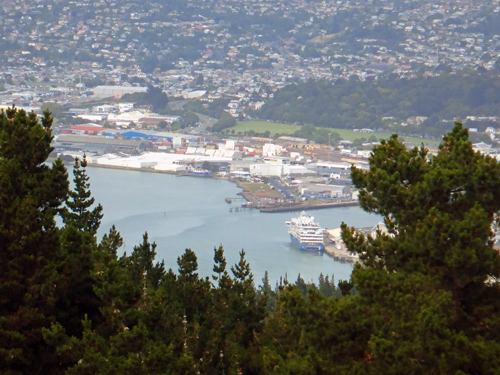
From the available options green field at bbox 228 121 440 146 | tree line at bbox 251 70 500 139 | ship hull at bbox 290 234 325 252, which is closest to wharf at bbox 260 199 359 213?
ship hull at bbox 290 234 325 252

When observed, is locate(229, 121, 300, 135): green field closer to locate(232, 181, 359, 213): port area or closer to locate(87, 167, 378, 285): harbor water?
locate(87, 167, 378, 285): harbor water

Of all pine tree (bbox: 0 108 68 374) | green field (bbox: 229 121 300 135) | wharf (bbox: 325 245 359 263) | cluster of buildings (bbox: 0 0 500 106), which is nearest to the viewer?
pine tree (bbox: 0 108 68 374)

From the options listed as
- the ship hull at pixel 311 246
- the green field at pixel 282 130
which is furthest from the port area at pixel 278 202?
the green field at pixel 282 130

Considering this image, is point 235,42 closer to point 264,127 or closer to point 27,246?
point 264,127

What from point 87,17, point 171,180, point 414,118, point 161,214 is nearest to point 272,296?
point 161,214

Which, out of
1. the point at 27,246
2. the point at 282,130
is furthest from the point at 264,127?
the point at 27,246

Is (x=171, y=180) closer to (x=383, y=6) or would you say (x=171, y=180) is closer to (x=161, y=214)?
(x=161, y=214)

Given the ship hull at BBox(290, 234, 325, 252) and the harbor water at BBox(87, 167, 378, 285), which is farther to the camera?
the ship hull at BBox(290, 234, 325, 252)

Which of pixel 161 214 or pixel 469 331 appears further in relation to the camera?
pixel 161 214
